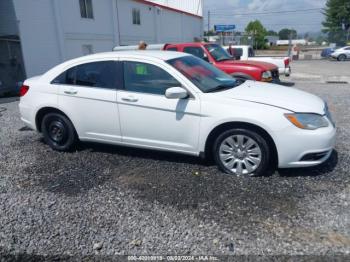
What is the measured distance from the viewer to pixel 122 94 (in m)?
4.18

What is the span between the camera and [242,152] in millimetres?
3742

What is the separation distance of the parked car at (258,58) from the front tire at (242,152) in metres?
8.03

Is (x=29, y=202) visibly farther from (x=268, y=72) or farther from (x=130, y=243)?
(x=268, y=72)

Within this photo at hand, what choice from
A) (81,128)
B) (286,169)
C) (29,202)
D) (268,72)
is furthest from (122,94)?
(268,72)

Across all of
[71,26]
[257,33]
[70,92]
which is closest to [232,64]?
[70,92]

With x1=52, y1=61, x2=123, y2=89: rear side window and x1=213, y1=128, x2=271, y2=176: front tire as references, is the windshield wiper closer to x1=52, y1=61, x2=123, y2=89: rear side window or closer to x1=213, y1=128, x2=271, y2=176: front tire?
x1=213, y1=128, x2=271, y2=176: front tire

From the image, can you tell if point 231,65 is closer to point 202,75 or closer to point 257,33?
point 202,75

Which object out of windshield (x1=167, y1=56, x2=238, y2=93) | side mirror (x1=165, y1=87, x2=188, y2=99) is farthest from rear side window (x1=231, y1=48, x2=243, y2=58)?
side mirror (x1=165, y1=87, x2=188, y2=99)

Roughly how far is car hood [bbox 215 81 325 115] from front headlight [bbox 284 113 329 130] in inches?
2.6

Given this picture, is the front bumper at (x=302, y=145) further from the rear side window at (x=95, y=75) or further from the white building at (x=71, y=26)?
the white building at (x=71, y=26)

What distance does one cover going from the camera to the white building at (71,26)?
13680mm

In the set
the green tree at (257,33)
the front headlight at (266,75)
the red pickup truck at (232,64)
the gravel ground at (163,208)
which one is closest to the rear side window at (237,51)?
the red pickup truck at (232,64)

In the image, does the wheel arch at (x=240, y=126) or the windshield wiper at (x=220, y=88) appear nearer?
the wheel arch at (x=240, y=126)

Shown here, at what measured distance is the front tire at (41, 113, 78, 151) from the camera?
480 cm
